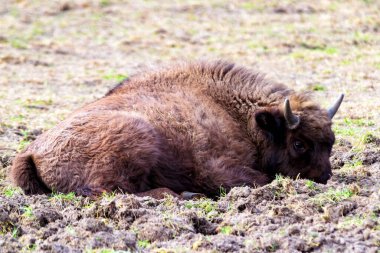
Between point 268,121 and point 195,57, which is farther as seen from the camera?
point 195,57

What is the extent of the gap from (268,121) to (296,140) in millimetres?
338

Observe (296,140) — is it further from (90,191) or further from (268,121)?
(90,191)

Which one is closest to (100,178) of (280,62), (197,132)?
(197,132)

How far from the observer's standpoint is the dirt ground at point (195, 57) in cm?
609

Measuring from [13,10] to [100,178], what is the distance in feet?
42.2

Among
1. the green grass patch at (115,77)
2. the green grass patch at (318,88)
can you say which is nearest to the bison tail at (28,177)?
the green grass patch at (318,88)

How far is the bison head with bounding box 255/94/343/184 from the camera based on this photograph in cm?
805

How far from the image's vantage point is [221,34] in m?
17.0

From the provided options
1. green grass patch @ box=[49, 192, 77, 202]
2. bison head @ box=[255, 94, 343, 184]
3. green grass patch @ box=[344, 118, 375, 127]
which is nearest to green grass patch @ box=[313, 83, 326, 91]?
green grass patch @ box=[344, 118, 375, 127]

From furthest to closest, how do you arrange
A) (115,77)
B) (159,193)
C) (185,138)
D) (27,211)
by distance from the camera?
(115,77) → (185,138) → (159,193) → (27,211)

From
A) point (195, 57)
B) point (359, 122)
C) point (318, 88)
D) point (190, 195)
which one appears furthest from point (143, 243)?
point (195, 57)

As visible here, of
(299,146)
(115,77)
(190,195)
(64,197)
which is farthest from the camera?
(115,77)

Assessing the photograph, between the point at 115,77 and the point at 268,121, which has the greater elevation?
the point at 268,121

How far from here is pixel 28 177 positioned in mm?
7574
